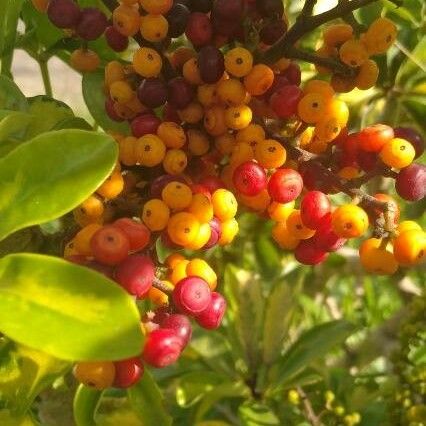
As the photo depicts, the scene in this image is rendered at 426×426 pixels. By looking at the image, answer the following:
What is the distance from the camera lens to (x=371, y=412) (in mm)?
1182

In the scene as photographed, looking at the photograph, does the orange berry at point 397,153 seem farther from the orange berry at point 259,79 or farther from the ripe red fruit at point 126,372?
the ripe red fruit at point 126,372

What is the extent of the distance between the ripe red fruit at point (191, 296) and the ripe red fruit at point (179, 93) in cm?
15

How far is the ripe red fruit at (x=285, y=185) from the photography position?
627mm

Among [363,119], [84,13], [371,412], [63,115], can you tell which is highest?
[84,13]

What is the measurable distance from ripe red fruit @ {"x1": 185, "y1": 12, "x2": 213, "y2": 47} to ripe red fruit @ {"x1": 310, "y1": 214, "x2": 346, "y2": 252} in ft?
0.58

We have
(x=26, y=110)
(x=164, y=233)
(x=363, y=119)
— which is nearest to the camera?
(x=164, y=233)

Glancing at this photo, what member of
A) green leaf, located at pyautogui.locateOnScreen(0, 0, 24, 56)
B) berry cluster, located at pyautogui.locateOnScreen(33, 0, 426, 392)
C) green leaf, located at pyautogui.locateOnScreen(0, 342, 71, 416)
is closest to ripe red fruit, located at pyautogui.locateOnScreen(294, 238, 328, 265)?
berry cluster, located at pyautogui.locateOnScreen(33, 0, 426, 392)

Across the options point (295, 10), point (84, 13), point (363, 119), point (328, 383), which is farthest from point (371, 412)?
point (84, 13)

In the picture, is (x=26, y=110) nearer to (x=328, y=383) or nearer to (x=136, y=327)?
(x=136, y=327)

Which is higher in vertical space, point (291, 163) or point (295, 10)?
point (291, 163)

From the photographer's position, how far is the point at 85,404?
29.0 inches

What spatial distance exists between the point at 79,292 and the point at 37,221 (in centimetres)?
7

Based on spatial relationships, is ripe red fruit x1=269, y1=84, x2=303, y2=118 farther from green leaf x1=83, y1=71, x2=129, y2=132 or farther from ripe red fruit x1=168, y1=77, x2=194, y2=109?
green leaf x1=83, y1=71, x2=129, y2=132

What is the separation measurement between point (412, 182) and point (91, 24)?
11.7 inches
